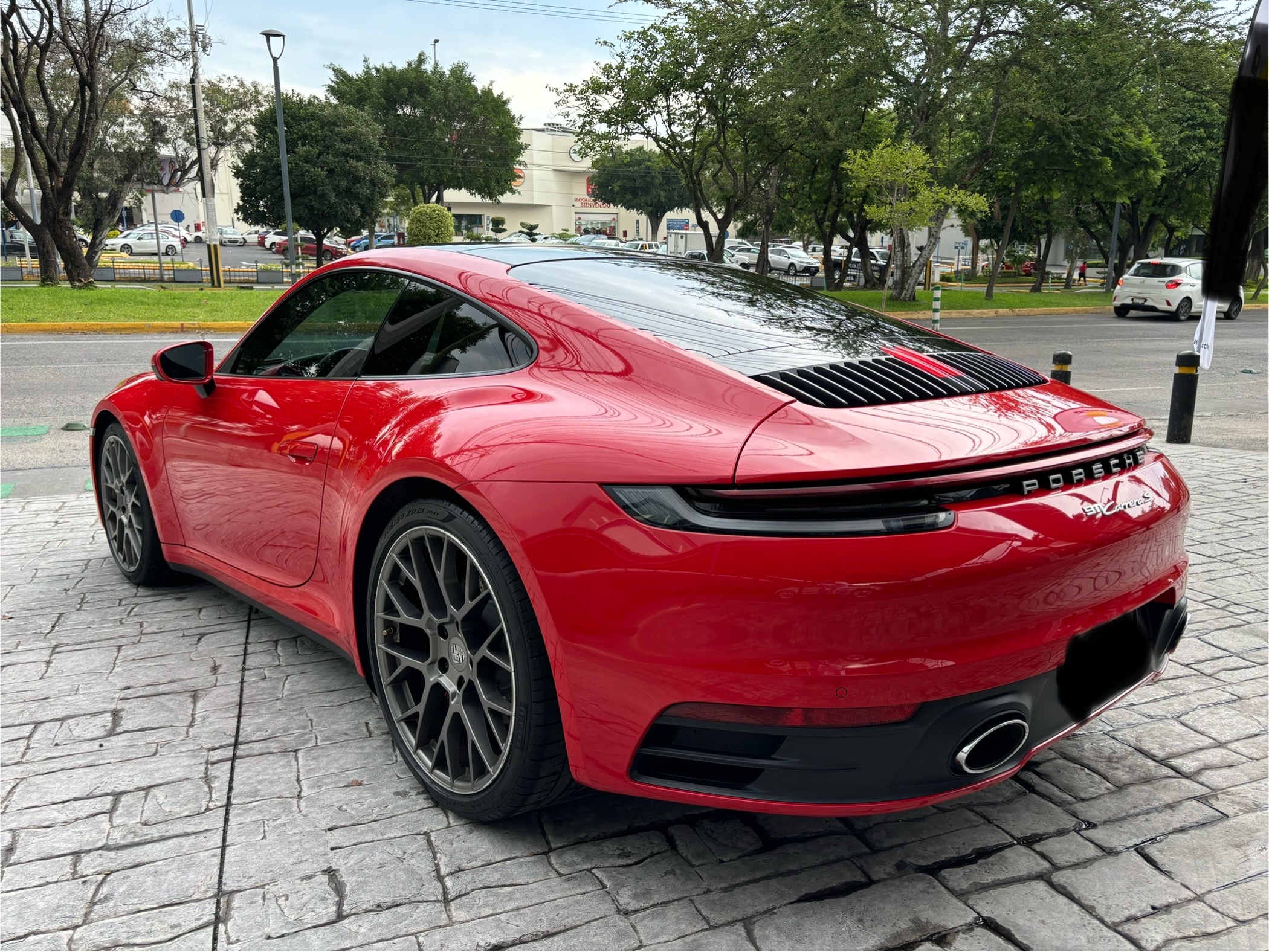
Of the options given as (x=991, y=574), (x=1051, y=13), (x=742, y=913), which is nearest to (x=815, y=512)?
(x=991, y=574)

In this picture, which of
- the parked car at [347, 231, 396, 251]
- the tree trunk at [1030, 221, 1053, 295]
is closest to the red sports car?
the tree trunk at [1030, 221, 1053, 295]

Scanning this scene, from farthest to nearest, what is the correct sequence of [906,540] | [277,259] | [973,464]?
[277,259]
[973,464]
[906,540]

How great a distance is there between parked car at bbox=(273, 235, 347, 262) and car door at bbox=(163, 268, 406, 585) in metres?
44.0

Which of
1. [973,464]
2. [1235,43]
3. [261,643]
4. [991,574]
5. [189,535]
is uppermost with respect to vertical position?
[1235,43]

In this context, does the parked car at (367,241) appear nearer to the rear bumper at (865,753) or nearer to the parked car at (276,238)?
the parked car at (276,238)

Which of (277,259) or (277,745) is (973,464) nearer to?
(277,745)

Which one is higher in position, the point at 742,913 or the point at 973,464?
the point at 973,464

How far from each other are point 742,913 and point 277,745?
1.49m

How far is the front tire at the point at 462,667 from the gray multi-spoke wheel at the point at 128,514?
1878mm

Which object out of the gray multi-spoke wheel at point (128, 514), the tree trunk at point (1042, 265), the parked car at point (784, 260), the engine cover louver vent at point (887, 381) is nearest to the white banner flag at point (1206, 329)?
the engine cover louver vent at point (887, 381)

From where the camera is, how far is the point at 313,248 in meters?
51.1

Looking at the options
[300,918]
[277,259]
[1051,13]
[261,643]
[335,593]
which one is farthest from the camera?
[277,259]

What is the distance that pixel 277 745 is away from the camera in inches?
112

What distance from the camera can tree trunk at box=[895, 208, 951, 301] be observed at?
25.8 meters
